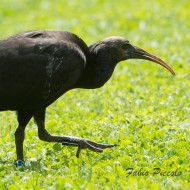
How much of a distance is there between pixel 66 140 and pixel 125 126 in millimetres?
984

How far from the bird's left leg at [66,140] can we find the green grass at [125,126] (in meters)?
0.10

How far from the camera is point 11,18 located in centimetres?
2061

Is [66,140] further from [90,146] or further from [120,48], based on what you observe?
[120,48]

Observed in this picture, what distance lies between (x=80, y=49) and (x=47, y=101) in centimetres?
73

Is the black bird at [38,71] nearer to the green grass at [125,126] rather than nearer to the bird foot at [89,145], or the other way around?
the bird foot at [89,145]

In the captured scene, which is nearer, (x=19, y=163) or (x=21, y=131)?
(x=19, y=163)

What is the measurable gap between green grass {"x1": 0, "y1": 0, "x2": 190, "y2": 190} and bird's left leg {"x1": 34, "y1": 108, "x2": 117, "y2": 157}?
102 millimetres

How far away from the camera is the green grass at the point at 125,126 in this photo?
279 inches

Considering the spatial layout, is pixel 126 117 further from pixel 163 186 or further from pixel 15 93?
pixel 163 186

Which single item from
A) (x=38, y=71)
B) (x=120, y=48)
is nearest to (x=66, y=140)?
(x=38, y=71)

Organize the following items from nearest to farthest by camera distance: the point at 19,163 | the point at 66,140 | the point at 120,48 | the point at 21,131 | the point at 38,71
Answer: the point at 38,71 < the point at 19,163 < the point at 21,131 < the point at 66,140 < the point at 120,48

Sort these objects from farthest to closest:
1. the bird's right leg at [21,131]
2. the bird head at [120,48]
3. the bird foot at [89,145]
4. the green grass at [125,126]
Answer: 1. the bird head at [120,48]
2. the bird foot at [89,145]
3. the bird's right leg at [21,131]
4. the green grass at [125,126]

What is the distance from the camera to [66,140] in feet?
27.7

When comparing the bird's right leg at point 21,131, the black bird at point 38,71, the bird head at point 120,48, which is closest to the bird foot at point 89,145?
the black bird at point 38,71
